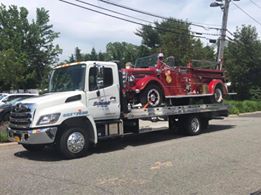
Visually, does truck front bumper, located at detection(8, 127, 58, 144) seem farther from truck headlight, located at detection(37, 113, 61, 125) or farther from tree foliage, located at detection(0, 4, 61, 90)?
tree foliage, located at detection(0, 4, 61, 90)

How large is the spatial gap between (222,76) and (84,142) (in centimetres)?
815

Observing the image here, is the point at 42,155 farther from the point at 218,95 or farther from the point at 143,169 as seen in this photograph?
the point at 218,95

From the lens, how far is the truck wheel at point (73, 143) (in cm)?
1054

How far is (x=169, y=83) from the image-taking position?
14312 mm

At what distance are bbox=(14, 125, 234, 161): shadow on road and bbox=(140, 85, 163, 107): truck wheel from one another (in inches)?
50.5

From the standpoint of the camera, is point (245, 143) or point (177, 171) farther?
point (245, 143)

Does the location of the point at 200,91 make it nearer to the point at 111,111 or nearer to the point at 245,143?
the point at 245,143

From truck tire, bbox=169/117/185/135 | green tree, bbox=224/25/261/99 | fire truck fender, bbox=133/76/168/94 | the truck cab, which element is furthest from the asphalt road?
green tree, bbox=224/25/261/99

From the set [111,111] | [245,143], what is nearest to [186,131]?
[245,143]

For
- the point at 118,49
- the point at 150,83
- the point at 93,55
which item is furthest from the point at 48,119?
the point at 118,49

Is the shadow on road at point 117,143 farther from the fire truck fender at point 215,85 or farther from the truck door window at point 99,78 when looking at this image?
the truck door window at point 99,78

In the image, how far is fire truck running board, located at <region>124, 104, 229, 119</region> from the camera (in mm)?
12727

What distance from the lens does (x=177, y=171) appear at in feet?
29.1

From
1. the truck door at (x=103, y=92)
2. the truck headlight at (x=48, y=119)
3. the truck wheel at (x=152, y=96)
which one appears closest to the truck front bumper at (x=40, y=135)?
the truck headlight at (x=48, y=119)
